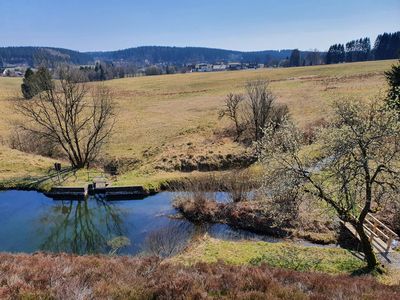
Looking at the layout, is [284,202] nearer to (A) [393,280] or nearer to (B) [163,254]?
(A) [393,280]

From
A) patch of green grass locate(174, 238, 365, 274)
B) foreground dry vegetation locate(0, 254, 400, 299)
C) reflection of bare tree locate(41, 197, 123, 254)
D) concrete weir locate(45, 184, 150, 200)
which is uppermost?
foreground dry vegetation locate(0, 254, 400, 299)

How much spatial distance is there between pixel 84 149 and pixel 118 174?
251 inches

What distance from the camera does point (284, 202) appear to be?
61.6 ft

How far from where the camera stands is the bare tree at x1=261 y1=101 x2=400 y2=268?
14.5m

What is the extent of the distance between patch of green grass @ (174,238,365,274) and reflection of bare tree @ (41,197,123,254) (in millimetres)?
6569

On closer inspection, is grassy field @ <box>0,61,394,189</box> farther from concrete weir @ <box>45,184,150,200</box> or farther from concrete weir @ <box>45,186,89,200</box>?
concrete weir @ <box>45,186,89,200</box>

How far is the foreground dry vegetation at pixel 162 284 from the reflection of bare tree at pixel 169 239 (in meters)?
8.97

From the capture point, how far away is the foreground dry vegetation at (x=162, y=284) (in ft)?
29.0

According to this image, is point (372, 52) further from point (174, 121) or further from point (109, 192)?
point (109, 192)

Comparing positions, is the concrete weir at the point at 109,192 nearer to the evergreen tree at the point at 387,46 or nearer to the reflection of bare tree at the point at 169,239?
the reflection of bare tree at the point at 169,239

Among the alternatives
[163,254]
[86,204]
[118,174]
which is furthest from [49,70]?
[163,254]

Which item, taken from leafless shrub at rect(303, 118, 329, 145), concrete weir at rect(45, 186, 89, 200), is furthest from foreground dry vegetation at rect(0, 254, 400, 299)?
leafless shrub at rect(303, 118, 329, 145)

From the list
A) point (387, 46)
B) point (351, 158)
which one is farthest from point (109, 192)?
point (387, 46)

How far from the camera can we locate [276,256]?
747 inches
